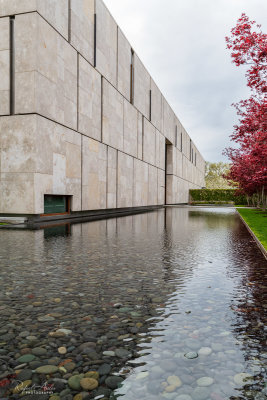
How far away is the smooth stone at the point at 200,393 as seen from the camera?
1.80 m

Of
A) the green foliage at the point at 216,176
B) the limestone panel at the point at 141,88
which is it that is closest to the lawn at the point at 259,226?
the limestone panel at the point at 141,88

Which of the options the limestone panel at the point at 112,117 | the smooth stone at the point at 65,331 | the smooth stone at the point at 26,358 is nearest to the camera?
the smooth stone at the point at 26,358

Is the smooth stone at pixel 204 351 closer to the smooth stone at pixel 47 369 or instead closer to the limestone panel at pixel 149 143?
the smooth stone at pixel 47 369

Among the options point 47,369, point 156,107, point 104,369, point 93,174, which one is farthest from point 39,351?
point 156,107

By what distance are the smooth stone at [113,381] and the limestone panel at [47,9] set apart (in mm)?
13299

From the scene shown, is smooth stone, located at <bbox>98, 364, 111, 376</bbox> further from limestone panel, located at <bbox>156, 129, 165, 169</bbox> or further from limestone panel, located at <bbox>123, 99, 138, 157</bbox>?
limestone panel, located at <bbox>156, 129, 165, 169</bbox>

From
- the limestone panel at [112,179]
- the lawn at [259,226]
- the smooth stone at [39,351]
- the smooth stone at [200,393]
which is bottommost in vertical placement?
the smooth stone at [200,393]

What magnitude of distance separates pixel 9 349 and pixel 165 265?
323cm

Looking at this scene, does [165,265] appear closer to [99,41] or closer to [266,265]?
[266,265]

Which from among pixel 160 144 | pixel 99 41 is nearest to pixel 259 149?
pixel 99 41

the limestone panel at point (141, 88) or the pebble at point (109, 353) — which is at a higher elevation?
the limestone panel at point (141, 88)

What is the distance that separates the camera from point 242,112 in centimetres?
1631

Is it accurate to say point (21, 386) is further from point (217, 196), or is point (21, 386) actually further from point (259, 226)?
point (217, 196)

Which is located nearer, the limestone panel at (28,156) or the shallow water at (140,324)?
the shallow water at (140,324)
